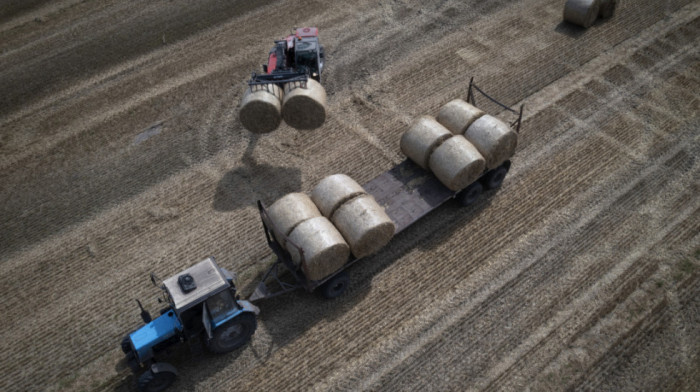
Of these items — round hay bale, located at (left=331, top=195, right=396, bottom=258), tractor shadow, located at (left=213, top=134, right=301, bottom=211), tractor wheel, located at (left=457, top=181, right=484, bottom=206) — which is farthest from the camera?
tractor shadow, located at (left=213, top=134, right=301, bottom=211)

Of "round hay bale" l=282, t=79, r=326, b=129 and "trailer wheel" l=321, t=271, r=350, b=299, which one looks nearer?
"trailer wheel" l=321, t=271, r=350, b=299

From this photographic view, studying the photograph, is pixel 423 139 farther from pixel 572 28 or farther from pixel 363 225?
pixel 572 28

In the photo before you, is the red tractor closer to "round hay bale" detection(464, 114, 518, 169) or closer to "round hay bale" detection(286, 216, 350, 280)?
"round hay bale" detection(286, 216, 350, 280)

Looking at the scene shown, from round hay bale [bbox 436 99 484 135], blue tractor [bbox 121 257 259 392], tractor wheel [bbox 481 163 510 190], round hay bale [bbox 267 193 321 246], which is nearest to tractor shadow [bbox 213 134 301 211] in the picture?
round hay bale [bbox 267 193 321 246]

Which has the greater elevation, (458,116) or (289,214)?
(289,214)

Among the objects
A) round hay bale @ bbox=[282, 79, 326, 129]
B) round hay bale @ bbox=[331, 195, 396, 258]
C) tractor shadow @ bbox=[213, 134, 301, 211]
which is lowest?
round hay bale @ bbox=[331, 195, 396, 258]

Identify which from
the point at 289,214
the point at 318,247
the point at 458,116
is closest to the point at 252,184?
the point at 289,214

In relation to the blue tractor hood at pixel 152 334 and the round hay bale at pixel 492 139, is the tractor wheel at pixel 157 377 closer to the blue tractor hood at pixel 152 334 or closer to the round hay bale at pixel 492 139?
the blue tractor hood at pixel 152 334
